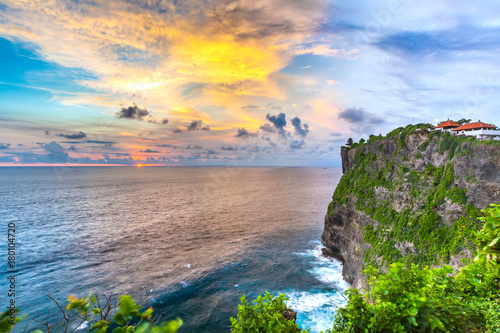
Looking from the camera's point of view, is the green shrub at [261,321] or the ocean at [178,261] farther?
the ocean at [178,261]

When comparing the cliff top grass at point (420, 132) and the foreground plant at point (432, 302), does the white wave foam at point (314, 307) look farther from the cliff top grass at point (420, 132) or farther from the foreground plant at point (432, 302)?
the cliff top grass at point (420, 132)

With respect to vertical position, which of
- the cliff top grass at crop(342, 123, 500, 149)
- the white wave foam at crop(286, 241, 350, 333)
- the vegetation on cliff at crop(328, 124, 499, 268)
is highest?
the cliff top grass at crop(342, 123, 500, 149)

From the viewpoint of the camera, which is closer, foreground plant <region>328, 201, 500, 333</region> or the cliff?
foreground plant <region>328, 201, 500, 333</region>

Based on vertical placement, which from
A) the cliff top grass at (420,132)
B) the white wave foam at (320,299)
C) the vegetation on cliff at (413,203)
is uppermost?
the cliff top grass at (420,132)

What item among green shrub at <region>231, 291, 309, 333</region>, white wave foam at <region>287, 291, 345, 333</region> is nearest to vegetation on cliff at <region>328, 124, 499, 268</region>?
white wave foam at <region>287, 291, 345, 333</region>

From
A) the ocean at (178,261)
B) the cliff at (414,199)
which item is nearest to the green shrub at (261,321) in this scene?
the ocean at (178,261)

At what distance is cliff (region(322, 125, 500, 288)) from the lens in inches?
1059

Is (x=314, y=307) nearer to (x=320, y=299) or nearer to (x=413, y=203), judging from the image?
(x=320, y=299)

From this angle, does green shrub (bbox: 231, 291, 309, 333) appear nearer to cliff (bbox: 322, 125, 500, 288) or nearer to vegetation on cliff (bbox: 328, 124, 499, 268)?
cliff (bbox: 322, 125, 500, 288)

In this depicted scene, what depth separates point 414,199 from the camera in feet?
112

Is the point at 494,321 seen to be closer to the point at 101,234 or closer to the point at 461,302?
the point at 461,302

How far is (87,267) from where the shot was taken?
1706 inches

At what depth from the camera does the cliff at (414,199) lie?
88.2 feet

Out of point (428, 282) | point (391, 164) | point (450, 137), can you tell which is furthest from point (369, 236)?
point (428, 282)
